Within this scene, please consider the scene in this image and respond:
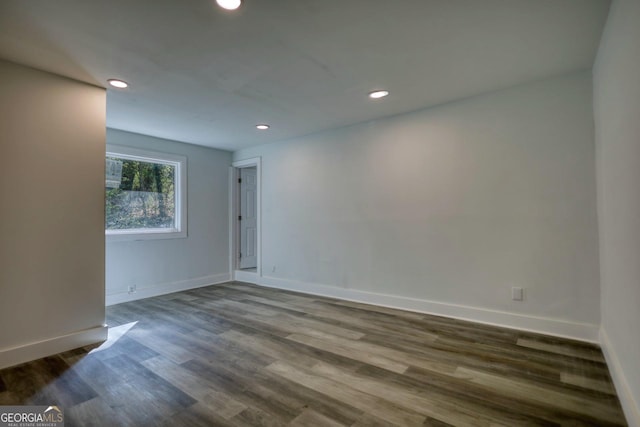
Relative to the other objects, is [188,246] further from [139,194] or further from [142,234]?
[139,194]

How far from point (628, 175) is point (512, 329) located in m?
1.89

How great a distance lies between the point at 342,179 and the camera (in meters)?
4.29

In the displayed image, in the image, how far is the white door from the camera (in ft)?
19.1

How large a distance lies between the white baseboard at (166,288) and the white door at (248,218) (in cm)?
50

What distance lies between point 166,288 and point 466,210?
14.2 feet

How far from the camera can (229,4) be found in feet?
5.80

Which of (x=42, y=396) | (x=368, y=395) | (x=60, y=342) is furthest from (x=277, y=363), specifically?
(x=60, y=342)

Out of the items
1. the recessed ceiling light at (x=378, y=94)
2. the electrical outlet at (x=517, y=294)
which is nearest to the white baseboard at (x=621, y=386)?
the electrical outlet at (x=517, y=294)

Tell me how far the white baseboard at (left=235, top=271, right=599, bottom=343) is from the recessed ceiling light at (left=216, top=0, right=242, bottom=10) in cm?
330

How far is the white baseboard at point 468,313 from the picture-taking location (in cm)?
271

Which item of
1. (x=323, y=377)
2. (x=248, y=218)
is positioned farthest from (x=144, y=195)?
(x=323, y=377)

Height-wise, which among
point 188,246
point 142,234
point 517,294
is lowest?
point 517,294

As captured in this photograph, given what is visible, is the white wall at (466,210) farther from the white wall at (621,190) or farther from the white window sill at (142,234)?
the white window sill at (142,234)

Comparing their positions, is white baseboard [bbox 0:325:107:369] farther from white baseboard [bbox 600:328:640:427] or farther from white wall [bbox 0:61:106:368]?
white baseboard [bbox 600:328:640:427]
